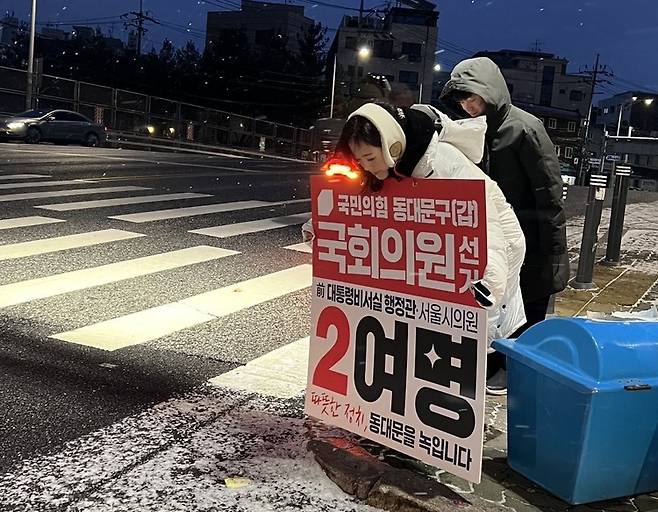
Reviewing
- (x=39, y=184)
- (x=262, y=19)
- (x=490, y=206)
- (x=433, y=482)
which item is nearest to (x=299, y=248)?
(x=490, y=206)

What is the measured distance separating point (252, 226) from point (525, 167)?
5999mm

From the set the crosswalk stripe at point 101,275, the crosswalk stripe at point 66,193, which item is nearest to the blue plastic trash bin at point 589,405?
the crosswalk stripe at point 101,275

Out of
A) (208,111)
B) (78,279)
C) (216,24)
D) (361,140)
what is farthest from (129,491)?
(216,24)

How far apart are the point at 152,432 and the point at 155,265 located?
3675 millimetres

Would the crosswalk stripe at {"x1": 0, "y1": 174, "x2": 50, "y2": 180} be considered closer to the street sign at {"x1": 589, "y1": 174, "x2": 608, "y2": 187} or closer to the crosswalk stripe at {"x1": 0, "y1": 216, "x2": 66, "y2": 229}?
the crosswalk stripe at {"x1": 0, "y1": 216, "x2": 66, "y2": 229}

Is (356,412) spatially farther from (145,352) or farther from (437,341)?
(145,352)

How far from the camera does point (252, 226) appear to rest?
31.6 feet

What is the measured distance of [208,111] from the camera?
3753cm

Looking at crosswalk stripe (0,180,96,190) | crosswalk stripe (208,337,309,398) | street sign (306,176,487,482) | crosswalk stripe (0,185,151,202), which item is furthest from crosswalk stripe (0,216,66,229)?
street sign (306,176,487,482)

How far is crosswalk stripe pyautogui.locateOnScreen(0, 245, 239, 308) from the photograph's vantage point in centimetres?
582

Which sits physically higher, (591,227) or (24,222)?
(591,227)

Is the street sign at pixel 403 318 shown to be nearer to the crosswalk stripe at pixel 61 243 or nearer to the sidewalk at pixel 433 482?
the sidewalk at pixel 433 482

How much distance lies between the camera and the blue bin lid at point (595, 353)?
2.69 m

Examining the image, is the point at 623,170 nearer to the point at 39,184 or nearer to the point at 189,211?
the point at 189,211
